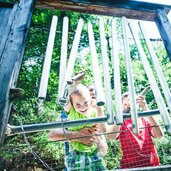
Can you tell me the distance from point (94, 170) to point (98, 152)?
24 cm

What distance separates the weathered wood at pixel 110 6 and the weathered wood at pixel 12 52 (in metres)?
0.29

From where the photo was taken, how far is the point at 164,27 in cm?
231

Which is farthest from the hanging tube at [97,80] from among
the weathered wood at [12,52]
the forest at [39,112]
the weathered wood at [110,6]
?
the forest at [39,112]

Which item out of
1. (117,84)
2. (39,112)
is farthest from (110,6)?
Answer: (39,112)

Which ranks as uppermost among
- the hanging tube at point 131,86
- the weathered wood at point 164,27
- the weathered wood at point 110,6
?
the weathered wood at point 110,6

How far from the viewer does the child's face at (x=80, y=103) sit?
2.54 m

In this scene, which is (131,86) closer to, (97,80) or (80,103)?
(97,80)

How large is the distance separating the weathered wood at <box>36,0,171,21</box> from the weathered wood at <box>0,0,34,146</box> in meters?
0.29

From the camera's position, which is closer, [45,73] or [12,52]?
[45,73]

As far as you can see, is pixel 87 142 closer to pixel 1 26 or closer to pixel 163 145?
pixel 1 26

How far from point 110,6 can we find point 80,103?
3.67ft

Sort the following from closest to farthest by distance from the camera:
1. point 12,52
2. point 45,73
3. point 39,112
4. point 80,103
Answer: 1. point 45,73
2. point 12,52
3. point 80,103
4. point 39,112

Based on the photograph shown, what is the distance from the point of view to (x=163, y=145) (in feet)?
24.0

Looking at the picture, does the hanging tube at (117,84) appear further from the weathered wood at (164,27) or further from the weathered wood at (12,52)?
the weathered wood at (12,52)
